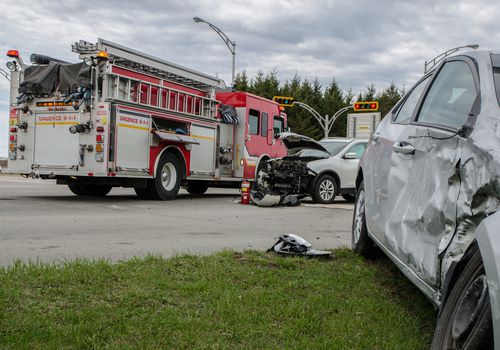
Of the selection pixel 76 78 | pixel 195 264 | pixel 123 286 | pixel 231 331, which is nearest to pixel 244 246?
pixel 195 264

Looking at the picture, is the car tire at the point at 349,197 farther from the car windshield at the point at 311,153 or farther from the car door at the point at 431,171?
the car door at the point at 431,171

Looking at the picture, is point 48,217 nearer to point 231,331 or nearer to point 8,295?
point 8,295

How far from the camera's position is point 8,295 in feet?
11.1

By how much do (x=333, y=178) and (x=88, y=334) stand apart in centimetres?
1117

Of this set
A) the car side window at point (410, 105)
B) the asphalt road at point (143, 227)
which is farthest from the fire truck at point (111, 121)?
the car side window at point (410, 105)

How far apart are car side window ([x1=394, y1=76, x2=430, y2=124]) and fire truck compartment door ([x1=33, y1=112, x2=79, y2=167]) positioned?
27.6 ft

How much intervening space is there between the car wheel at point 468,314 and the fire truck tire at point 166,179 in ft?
34.6

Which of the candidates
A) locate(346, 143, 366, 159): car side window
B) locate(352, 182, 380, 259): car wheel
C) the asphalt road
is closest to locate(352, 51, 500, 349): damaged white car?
locate(352, 182, 380, 259): car wheel

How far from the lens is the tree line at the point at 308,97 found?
177ft

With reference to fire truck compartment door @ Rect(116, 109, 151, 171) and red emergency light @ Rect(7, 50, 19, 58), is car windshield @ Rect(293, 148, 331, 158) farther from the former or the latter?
red emergency light @ Rect(7, 50, 19, 58)

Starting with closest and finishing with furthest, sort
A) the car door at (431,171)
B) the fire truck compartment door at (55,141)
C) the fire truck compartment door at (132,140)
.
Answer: the car door at (431,171), the fire truck compartment door at (132,140), the fire truck compartment door at (55,141)

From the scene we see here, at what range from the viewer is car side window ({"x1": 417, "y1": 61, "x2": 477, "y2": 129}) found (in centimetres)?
309

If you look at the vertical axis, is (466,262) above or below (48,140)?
below

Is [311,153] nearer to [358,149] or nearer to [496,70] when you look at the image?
[358,149]
